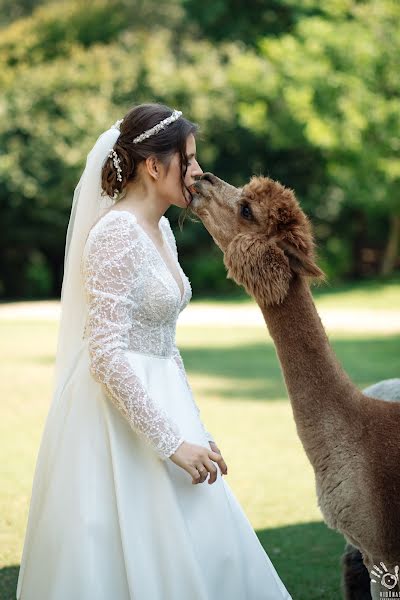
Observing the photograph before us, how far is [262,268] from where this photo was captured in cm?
336

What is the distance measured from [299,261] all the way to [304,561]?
267 cm

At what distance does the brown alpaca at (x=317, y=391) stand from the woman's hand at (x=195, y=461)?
1.21 feet

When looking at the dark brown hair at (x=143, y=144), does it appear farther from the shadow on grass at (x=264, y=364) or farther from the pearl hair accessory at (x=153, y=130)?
the shadow on grass at (x=264, y=364)

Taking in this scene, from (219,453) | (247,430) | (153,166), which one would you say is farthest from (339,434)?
(247,430)

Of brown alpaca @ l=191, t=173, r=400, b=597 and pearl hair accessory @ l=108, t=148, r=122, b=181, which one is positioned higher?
pearl hair accessory @ l=108, t=148, r=122, b=181

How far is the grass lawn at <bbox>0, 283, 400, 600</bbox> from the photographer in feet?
18.4

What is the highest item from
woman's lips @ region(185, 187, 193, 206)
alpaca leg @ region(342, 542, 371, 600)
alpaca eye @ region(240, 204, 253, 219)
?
woman's lips @ region(185, 187, 193, 206)

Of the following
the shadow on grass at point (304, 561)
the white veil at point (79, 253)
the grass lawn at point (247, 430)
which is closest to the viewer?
the white veil at point (79, 253)

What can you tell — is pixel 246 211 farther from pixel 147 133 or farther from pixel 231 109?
pixel 231 109

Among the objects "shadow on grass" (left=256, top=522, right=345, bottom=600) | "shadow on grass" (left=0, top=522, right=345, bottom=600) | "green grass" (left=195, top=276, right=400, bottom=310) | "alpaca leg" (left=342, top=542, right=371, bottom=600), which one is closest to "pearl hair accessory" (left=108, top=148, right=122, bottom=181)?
"alpaca leg" (left=342, top=542, right=371, bottom=600)

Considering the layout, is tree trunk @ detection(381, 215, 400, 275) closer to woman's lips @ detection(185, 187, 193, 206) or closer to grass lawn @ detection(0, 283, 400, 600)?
grass lawn @ detection(0, 283, 400, 600)

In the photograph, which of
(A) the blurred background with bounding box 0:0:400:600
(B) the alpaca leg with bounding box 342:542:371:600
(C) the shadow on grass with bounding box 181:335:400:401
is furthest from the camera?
(A) the blurred background with bounding box 0:0:400:600

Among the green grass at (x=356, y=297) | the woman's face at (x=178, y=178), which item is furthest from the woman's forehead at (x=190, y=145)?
the green grass at (x=356, y=297)

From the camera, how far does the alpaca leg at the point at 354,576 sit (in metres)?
4.39
